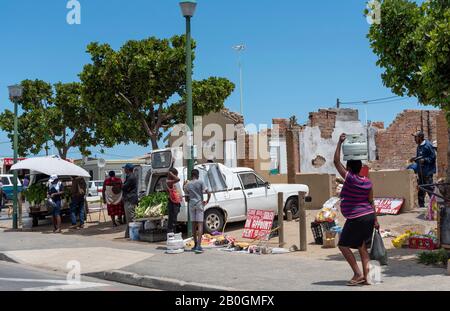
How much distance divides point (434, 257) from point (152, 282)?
4704 mm

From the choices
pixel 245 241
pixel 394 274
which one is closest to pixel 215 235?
pixel 245 241

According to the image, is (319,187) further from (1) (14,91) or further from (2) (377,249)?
(1) (14,91)

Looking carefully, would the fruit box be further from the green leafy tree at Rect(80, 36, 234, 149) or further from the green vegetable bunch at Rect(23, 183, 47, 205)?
the green vegetable bunch at Rect(23, 183, 47, 205)

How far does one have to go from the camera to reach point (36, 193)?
69.3 feet

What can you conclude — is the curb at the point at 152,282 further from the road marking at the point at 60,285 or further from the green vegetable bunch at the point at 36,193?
the green vegetable bunch at the point at 36,193

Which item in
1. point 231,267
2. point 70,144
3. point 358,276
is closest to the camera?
point 358,276

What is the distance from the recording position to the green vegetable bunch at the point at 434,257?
9.98m

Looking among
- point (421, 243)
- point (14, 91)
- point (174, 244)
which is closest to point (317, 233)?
point (421, 243)

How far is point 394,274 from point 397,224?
6.40 meters

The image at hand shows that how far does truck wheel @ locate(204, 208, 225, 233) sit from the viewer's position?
15.8 meters

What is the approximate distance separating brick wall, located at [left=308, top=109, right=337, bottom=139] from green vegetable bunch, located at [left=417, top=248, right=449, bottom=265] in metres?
16.5

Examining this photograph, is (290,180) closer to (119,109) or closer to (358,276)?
(119,109)

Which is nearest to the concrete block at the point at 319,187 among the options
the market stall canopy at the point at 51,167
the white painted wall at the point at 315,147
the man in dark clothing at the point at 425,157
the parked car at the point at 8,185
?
the man in dark clothing at the point at 425,157

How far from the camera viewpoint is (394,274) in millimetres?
9367
